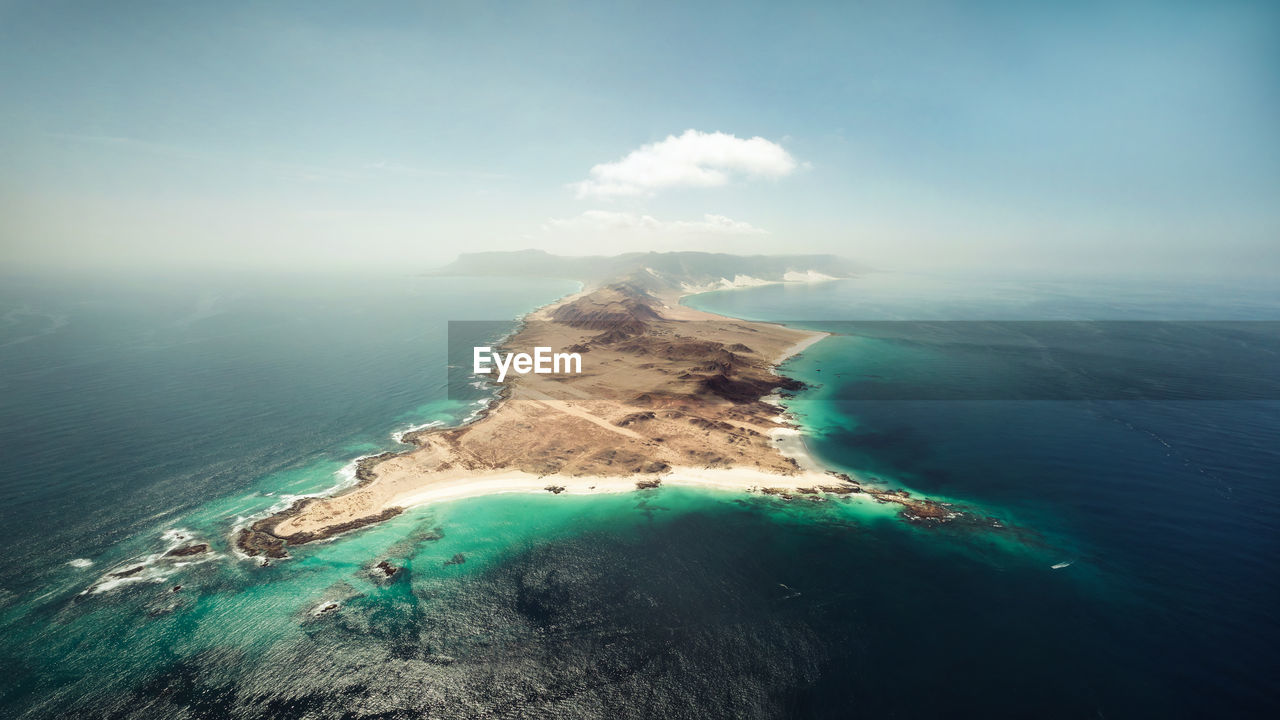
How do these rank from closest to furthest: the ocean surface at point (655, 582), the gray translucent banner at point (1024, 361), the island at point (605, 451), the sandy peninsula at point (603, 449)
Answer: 1. the ocean surface at point (655, 582)
2. the island at point (605, 451)
3. the sandy peninsula at point (603, 449)
4. the gray translucent banner at point (1024, 361)

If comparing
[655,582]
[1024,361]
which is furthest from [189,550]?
[1024,361]

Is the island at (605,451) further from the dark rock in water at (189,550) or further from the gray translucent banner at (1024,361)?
the gray translucent banner at (1024,361)

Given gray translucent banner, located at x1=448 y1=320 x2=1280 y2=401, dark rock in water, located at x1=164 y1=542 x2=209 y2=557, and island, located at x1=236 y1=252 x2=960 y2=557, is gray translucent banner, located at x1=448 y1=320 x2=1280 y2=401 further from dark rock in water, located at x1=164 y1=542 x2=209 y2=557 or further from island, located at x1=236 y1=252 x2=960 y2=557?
dark rock in water, located at x1=164 y1=542 x2=209 y2=557

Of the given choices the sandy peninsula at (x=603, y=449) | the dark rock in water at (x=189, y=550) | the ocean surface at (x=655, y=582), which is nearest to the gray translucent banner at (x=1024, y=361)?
the ocean surface at (x=655, y=582)

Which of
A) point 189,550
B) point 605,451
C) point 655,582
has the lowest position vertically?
point 189,550

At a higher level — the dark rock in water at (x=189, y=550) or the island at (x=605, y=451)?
the island at (x=605, y=451)

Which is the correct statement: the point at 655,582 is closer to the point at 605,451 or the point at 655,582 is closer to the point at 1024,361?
the point at 605,451
